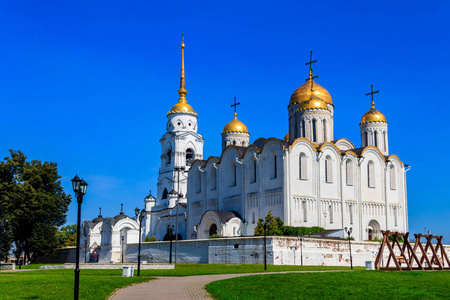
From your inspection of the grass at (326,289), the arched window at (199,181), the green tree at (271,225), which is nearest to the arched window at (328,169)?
the green tree at (271,225)

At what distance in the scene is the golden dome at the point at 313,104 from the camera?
5803cm

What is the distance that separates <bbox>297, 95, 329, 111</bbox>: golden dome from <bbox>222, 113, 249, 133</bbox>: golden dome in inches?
556

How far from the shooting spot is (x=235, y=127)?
71.5m

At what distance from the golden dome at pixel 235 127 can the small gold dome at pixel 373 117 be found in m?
15.6

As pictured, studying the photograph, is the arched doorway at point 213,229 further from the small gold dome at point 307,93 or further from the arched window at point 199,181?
the small gold dome at point 307,93

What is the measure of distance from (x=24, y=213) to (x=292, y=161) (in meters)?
25.4

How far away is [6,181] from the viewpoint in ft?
177

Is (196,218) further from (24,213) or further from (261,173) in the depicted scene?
(24,213)

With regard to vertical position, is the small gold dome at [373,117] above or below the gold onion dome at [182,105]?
below

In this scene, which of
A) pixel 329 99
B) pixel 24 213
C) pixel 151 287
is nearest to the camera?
pixel 151 287

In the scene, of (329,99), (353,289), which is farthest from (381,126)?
(353,289)

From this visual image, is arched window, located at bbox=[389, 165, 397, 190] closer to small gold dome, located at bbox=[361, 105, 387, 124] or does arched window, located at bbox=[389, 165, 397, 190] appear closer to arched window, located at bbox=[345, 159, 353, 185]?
small gold dome, located at bbox=[361, 105, 387, 124]

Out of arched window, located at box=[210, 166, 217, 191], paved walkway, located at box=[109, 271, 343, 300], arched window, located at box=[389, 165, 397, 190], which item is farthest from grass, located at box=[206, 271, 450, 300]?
arched window, located at box=[389, 165, 397, 190]

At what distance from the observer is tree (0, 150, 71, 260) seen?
5188cm
